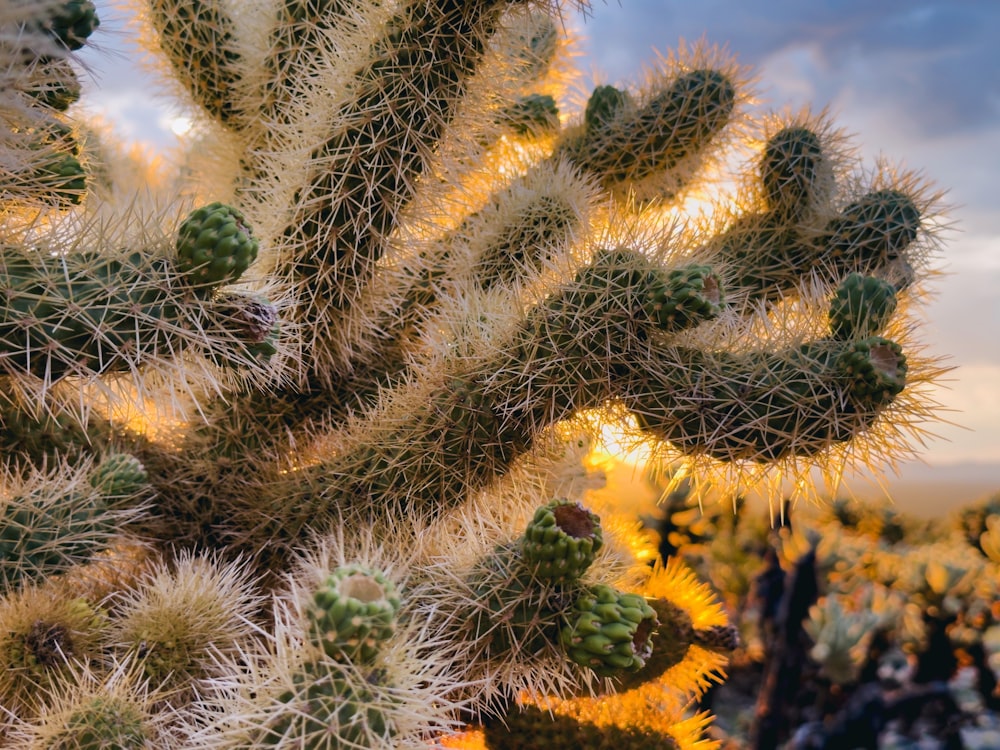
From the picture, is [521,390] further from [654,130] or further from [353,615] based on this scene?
[654,130]

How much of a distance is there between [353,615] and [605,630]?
0.30 meters

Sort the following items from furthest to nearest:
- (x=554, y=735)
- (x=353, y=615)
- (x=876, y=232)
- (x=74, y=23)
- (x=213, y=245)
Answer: (x=876, y=232)
(x=554, y=735)
(x=74, y=23)
(x=213, y=245)
(x=353, y=615)

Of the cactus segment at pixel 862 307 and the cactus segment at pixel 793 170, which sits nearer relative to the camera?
the cactus segment at pixel 862 307

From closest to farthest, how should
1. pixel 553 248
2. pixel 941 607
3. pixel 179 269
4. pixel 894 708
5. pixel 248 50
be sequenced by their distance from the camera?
pixel 179 269, pixel 553 248, pixel 248 50, pixel 894 708, pixel 941 607

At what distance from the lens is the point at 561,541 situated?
815mm

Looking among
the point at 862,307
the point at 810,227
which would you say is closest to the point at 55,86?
the point at 862,307

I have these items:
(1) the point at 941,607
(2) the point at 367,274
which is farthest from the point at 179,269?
(1) the point at 941,607

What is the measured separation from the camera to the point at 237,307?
0.78 metres

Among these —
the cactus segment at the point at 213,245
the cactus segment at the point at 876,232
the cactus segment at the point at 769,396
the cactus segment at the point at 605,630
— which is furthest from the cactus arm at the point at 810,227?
the cactus segment at the point at 213,245

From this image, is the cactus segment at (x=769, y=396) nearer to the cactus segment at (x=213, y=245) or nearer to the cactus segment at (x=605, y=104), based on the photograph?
the cactus segment at (x=213, y=245)

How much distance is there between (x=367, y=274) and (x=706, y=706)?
1.62 metres

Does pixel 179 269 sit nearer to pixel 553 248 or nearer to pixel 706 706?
pixel 553 248

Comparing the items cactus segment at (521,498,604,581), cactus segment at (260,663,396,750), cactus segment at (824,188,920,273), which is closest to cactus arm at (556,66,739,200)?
cactus segment at (824,188,920,273)

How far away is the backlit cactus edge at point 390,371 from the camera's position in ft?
2.48
